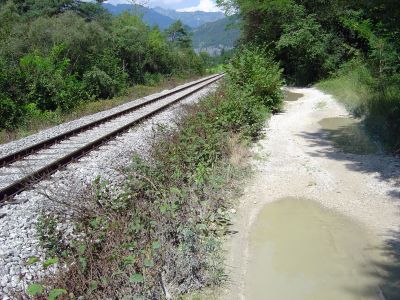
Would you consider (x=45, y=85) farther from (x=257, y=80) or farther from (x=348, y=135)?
(x=348, y=135)

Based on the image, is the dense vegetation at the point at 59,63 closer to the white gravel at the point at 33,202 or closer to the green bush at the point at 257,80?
the white gravel at the point at 33,202

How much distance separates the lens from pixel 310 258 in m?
5.30

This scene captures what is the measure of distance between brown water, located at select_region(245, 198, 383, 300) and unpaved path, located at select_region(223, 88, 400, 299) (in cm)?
18

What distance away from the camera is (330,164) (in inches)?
360

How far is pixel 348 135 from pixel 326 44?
59.2 ft

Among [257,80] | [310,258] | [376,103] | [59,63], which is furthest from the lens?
[59,63]

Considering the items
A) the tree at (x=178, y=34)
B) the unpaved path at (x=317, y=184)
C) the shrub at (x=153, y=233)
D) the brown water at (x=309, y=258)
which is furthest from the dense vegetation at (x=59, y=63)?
the tree at (x=178, y=34)

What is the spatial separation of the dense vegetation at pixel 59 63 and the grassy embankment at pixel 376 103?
12.6m

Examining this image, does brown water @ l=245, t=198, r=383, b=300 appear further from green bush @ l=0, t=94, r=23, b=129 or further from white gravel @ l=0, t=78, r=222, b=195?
green bush @ l=0, t=94, r=23, b=129

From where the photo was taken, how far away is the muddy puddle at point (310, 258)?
4621mm

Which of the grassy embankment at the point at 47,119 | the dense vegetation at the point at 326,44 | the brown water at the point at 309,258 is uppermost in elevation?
the dense vegetation at the point at 326,44

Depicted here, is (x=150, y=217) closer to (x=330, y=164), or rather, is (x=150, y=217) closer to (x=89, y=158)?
(x=89, y=158)

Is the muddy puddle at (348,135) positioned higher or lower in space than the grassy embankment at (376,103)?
lower

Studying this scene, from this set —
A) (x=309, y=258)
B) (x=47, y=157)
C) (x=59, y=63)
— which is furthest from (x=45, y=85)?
(x=309, y=258)
